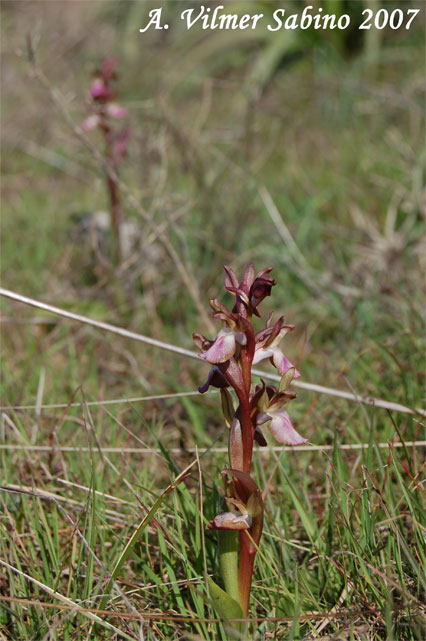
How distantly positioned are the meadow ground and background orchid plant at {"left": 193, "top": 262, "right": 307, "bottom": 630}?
0.21 ft

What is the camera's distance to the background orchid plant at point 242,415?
3.14ft

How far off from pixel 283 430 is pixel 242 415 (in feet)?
0.21

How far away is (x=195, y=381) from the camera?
202 cm

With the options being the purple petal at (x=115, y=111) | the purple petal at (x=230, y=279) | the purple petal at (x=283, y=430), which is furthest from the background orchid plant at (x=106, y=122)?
the purple petal at (x=283, y=430)

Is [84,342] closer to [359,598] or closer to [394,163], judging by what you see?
[359,598]

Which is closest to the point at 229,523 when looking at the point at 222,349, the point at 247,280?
the point at 222,349

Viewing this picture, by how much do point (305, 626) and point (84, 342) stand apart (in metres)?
1.40

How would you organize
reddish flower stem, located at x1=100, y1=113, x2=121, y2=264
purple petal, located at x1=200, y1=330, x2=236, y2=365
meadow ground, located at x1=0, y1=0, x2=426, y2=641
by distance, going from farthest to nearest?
reddish flower stem, located at x1=100, y1=113, x2=121, y2=264 < meadow ground, located at x1=0, y1=0, x2=426, y2=641 < purple petal, located at x1=200, y1=330, x2=236, y2=365

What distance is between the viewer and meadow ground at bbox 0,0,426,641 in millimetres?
1094

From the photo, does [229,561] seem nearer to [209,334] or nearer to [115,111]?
[209,334]

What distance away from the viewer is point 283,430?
97cm

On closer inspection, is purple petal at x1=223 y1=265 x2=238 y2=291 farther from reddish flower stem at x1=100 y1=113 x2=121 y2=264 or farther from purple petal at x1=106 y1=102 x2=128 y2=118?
purple petal at x1=106 y1=102 x2=128 y2=118

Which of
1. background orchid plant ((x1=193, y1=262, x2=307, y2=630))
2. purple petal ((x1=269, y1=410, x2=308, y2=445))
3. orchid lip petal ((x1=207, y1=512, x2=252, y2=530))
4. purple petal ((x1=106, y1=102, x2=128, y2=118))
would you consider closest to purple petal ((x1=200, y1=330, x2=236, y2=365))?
background orchid plant ((x1=193, y1=262, x2=307, y2=630))

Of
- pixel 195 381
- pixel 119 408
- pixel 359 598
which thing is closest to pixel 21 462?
pixel 119 408
